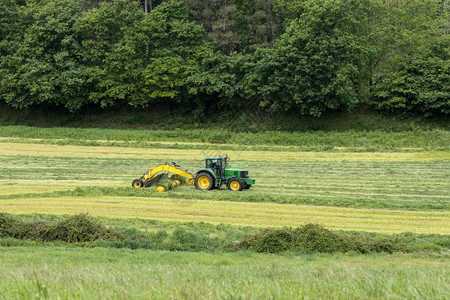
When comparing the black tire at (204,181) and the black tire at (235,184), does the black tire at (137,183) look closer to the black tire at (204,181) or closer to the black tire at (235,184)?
the black tire at (204,181)

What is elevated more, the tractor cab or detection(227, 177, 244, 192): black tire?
the tractor cab

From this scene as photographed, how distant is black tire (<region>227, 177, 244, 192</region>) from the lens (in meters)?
23.1

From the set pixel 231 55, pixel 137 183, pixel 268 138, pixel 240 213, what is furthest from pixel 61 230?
pixel 231 55

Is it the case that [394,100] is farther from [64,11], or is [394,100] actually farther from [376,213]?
[64,11]

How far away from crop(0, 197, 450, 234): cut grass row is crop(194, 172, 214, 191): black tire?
75.9 inches

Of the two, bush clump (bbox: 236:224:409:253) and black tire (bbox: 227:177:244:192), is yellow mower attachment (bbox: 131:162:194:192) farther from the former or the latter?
bush clump (bbox: 236:224:409:253)

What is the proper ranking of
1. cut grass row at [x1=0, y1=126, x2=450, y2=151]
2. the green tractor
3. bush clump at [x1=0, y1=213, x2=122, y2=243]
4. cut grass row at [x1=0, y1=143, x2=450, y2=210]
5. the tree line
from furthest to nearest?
the tree line → cut grass row at [x1=0, y1=126, x2=450, y2=151] → the green tractor → cut grass row at [x1=0, y1=143, x2=450, y2=210] → bush clump at [x1=0, y1=213, x2=122, y2=243]

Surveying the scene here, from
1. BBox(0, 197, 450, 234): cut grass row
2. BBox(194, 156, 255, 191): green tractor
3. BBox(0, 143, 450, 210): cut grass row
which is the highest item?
BBox(194, 156, 255, 191): green tractor

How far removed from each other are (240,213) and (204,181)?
4487 millimetres

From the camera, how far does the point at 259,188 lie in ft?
79.5

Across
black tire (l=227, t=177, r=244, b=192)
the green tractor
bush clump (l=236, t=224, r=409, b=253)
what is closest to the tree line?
the green tractor

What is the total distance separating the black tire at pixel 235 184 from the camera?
23.1m

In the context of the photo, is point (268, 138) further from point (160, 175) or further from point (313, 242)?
point (313, 242)

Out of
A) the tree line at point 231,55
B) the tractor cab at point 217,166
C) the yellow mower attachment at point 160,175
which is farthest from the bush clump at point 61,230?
the tree line at point 231,55
